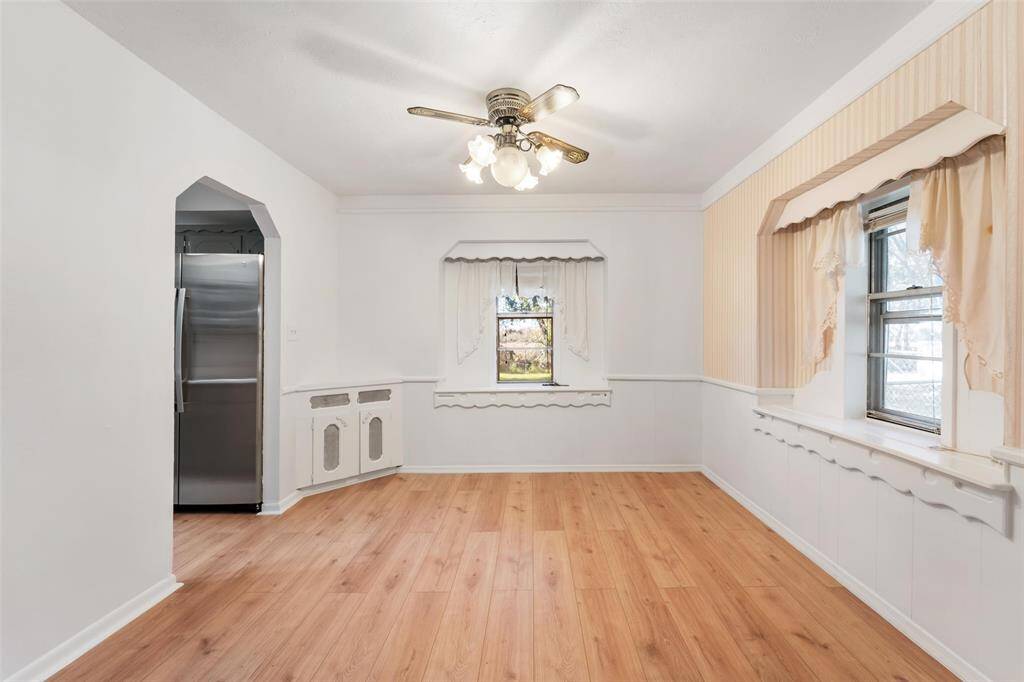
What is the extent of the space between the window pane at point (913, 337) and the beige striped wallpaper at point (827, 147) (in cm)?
78

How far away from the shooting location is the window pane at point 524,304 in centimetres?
490

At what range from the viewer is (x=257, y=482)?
3.46 metres

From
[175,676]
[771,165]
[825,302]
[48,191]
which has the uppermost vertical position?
[771,165]

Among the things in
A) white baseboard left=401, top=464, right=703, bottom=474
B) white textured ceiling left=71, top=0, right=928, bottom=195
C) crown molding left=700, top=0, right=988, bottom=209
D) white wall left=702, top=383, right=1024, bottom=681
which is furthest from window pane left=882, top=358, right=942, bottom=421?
white baseboard left=401, top=464, right=703, bottom=474

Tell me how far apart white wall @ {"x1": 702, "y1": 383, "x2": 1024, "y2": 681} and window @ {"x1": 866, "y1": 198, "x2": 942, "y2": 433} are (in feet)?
1.79

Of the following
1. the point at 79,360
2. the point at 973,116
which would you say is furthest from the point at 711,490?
the point at 79,360

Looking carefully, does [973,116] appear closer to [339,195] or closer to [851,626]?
[851,626]

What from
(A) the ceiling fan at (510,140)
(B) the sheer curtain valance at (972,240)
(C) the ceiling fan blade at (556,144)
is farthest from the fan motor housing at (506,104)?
(B) the sheer curtain valance at (972,240)

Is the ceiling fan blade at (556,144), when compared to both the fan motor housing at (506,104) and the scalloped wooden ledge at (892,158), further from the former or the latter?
the scalloped wooden ledge at (892,158)

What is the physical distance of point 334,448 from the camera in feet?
13.1

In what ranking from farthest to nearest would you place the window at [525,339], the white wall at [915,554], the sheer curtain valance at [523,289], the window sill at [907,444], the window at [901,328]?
the window at [525,339], the sheer curtain valance at [523,289], the window at [901,328], the window sill at [907,444], the white wall at [915,554]

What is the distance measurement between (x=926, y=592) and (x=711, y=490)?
77.8 inches

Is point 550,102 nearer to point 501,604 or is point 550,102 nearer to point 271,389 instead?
point 501,604

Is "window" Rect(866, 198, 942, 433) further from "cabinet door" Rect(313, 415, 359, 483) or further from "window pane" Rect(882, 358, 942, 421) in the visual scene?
"cabinet door" Rect(313, 415, 359, 483)
